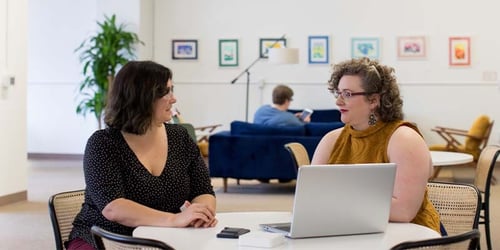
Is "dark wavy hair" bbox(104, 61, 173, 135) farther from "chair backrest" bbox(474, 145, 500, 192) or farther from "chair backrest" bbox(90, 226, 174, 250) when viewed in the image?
"chair backrest" bbox(474, 145, 500, 192)

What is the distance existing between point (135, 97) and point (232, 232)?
25.9 inches

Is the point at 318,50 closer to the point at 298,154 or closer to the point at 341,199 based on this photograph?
the point at 298,154

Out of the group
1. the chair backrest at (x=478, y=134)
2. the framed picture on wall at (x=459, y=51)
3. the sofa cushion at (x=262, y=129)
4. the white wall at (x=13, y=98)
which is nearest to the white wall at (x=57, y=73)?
the sofa cushion at (x=262, y=129)

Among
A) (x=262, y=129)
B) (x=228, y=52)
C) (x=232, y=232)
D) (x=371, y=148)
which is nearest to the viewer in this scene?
(x=232, y=232)

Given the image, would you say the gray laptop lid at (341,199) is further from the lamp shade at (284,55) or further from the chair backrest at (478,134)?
the lamp shade at (284,55)

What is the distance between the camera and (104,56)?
35.0 ft

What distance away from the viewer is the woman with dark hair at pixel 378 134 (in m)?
2.57

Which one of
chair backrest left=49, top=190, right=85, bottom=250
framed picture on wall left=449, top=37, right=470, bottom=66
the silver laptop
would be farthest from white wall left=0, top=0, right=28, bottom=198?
framed picture on wall left=449, top=37, right=470, bottom=66

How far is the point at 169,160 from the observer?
2721mm

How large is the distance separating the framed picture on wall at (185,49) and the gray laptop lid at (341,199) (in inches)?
366

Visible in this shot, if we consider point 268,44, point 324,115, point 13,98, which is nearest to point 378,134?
point 13,98

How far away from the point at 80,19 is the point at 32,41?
0.87 meters

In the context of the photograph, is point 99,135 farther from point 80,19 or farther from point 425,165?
point 80,19

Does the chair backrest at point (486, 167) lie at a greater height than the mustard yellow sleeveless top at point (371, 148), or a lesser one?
lesser
